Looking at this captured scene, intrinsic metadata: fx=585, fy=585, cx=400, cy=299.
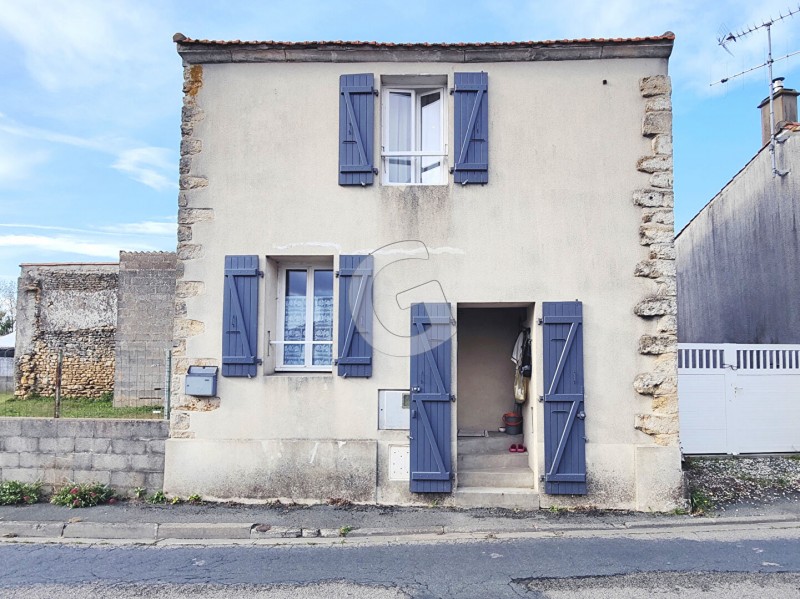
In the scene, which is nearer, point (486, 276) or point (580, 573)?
point (580, 573)

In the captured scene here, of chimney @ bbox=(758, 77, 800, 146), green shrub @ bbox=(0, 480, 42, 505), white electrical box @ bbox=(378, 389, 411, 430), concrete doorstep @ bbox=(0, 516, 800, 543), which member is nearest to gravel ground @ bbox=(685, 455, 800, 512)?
concrete doorstep @ bbox=(0, 516, 800, 543)

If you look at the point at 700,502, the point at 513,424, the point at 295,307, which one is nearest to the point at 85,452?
the point at 295,307

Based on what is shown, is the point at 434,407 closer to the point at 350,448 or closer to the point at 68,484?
the point at 350,448

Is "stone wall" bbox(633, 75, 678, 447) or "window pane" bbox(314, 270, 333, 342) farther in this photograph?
"window pane" bbox(314, 270, 333, 342)

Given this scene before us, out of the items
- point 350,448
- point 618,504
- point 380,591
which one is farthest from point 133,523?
point 618,504

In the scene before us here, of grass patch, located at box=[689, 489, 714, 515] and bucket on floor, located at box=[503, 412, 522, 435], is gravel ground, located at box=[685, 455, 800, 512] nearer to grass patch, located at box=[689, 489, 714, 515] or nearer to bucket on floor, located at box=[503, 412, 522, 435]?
grass patch, located at box=[689, 489, 714, 515]

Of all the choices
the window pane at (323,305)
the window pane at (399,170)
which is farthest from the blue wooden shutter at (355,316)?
the window pane at (399,170)

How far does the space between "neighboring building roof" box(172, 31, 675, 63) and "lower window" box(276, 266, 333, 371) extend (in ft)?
8.60

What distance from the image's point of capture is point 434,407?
22.1ft

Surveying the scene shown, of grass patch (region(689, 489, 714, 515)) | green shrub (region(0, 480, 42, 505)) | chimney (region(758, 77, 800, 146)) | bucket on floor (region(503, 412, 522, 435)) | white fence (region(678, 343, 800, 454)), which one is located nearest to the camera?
grass patch (region(689, 489, 714, 515))

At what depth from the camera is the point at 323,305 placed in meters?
7.30

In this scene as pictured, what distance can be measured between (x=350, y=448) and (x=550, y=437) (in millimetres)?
2287

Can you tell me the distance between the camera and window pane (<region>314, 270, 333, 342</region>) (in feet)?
23.8

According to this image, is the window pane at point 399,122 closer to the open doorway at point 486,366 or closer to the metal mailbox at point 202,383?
the open doorway at point 486,366
